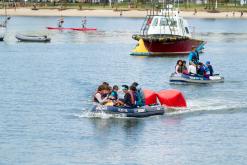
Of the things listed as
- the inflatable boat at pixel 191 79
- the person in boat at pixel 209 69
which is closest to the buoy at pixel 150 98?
the inflatable boat at pixel 191 79

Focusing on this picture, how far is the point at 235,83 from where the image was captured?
74250 millimetres

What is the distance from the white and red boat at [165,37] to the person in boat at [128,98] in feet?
136

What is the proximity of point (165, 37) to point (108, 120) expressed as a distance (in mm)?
42478

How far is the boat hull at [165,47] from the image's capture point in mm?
94812

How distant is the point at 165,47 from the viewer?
95062mm

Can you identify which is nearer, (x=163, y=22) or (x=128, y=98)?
(x=128, y=98)

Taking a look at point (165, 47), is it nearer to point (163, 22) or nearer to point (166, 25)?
point (166, 25)

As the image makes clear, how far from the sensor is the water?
4512 centimetres

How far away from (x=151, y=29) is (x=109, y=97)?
43.7m

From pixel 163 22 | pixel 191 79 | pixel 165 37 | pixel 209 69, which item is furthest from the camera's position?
pixel 163 22

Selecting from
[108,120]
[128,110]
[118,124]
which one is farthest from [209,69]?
[118,124]

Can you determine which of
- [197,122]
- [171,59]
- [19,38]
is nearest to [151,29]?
[171,59]

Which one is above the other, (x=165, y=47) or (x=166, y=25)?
(x=166, y=25)

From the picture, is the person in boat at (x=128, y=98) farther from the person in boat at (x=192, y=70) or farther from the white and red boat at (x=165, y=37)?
the white and red boat at (x=165, y=37)
